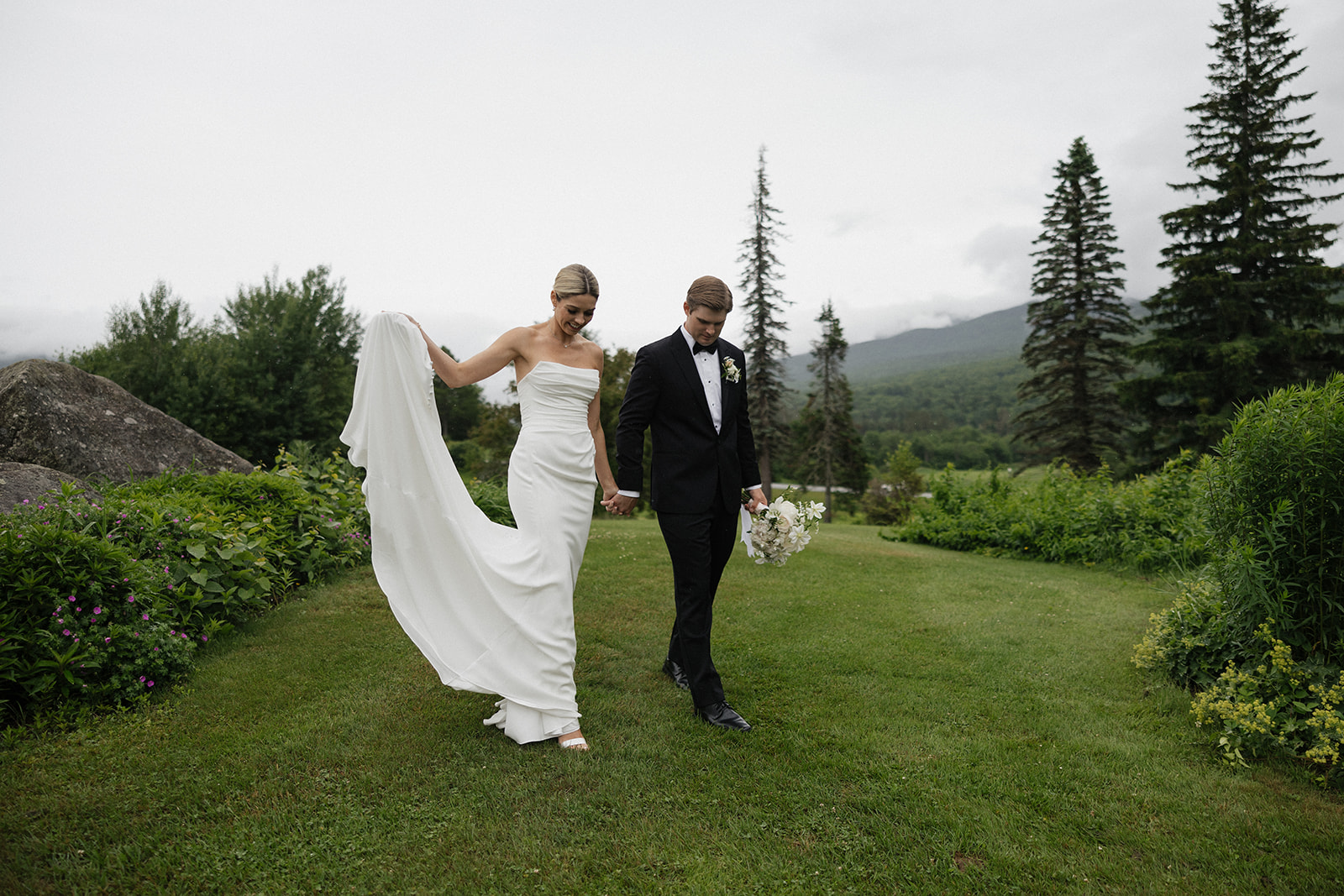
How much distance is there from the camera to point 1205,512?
14.5 feet

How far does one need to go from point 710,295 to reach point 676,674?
259 centimetres

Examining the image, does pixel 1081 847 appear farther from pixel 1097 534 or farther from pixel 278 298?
pixel 278 298

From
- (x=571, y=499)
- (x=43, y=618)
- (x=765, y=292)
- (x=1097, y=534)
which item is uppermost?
(x=765, y=292)

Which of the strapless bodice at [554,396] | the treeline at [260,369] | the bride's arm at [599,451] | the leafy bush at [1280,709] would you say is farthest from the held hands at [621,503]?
the treeline at [260,369]

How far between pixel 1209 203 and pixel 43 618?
3369cm

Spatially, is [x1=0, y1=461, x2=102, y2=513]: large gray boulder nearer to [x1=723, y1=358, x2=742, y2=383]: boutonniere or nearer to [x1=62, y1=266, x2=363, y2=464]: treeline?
[x1=723, y1=358, x2=742, y2=383]: boutonniere

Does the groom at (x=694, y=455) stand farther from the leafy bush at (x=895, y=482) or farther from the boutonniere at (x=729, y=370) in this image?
the leafy bush at (x=895, y=482)

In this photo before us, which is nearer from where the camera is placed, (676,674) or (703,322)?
(703,322)

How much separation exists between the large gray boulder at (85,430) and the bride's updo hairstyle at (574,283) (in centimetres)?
549

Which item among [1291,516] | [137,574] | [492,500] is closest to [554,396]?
[137,574]

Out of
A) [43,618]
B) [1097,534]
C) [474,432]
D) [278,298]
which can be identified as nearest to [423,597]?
[43,618]

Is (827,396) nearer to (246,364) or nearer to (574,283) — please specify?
(246,364)

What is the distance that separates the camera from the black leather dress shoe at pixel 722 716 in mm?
4203

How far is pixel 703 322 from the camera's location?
436 centimetres
